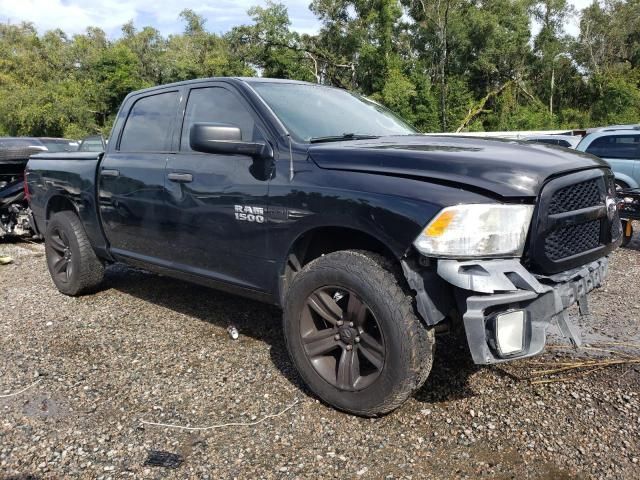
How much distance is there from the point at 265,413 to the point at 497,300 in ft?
4.71

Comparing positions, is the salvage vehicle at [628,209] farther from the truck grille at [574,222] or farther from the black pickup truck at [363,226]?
the truck grille at [574,222]

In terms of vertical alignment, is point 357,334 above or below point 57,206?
below

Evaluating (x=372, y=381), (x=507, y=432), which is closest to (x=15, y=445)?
(x=372, y=381)

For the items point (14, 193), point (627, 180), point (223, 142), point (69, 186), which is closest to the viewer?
point (223, 142)

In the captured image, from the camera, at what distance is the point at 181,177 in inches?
148

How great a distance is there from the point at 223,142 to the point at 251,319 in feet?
6.24

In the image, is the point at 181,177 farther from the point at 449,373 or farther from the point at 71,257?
the point at 449,373

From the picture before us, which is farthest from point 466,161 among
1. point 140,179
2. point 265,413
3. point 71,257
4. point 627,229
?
point 627,229

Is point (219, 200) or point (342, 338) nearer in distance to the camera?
point (342, 338)

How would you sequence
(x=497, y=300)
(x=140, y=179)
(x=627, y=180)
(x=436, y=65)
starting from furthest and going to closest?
1. (x=436, y=65)
2. (x=627, y=180)
3. (x=140, y=179)
4. (x=497, y=300)

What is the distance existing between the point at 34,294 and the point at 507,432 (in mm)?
4800

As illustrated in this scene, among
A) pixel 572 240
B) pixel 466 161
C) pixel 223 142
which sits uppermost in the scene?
pixel 223 142

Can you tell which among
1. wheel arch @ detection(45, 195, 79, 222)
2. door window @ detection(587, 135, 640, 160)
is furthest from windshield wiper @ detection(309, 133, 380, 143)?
door window @ detection(587, 135, 640, 160)

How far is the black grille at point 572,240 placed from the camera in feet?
8.62
